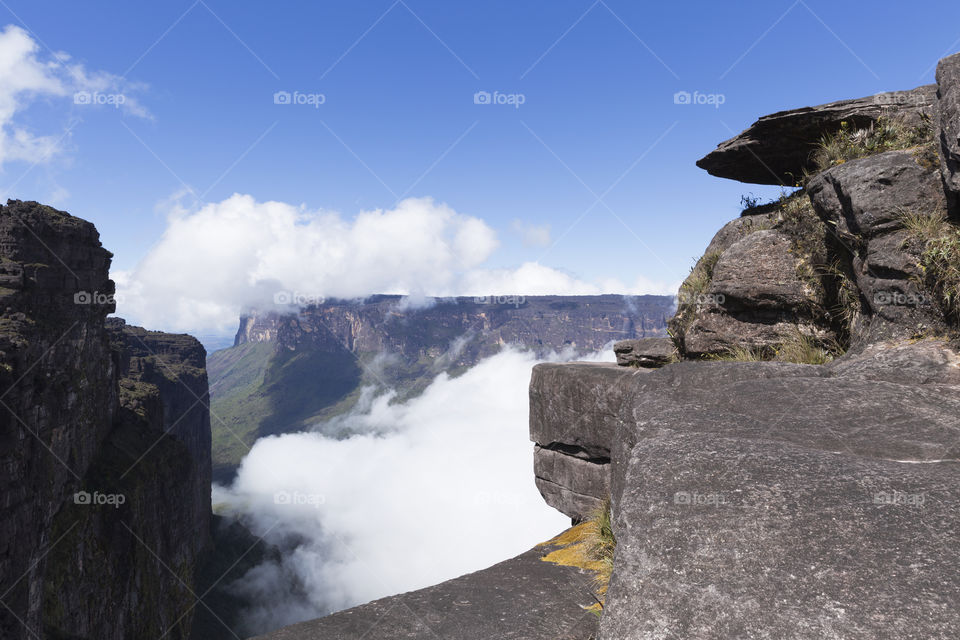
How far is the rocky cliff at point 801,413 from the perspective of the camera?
9.64 feet

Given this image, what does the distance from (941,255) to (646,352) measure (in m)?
5.41

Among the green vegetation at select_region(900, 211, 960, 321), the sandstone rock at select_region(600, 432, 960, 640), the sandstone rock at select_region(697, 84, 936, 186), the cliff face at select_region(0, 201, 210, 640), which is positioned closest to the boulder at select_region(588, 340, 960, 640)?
the sandstone rock at select_region(600, 432, 960, 640)

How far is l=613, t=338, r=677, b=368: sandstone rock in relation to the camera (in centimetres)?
1088

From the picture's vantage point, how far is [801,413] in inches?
206

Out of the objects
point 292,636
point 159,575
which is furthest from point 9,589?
point 292,636

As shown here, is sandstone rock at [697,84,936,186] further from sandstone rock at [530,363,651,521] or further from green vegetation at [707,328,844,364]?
sandstone rock at [530,363,651,521]

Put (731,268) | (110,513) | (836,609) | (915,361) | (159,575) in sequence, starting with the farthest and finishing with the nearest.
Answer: (159,575) < (110,513) < (731,268) < (915,361) < (836,609)

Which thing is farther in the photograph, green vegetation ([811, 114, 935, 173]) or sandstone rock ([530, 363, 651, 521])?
sandstone rock ([530, 363, 651, 521])

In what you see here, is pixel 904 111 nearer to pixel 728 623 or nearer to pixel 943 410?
pixel 943 410

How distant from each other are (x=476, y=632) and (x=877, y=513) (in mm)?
3722

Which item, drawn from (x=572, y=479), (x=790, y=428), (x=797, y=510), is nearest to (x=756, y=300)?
(x=572, y=479)

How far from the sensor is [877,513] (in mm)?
3404

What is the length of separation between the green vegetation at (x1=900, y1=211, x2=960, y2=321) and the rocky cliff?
28 millimetres

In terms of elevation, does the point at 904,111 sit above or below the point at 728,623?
above
